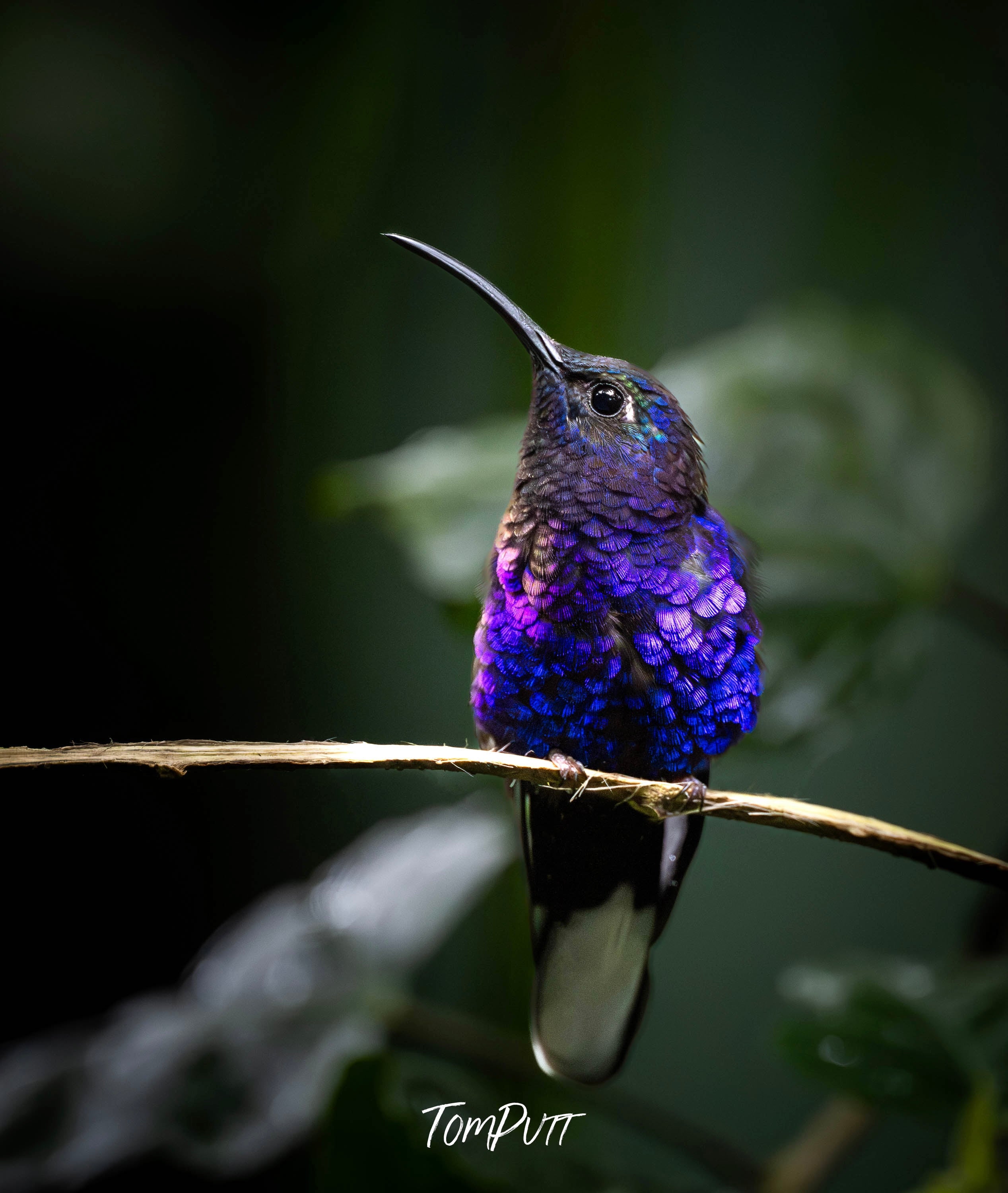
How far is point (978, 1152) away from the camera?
99 cm

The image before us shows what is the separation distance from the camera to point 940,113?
192cm

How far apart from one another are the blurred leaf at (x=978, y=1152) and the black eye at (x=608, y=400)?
0.93 m

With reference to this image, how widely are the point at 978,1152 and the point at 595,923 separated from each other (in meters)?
0.56

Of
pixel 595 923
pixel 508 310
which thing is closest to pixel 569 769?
pixel 595 923

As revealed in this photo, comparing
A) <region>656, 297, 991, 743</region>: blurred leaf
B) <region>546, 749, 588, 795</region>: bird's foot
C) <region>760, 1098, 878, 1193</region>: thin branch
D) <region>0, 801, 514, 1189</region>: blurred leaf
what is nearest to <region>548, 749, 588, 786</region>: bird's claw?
<region>546, 749, 588, 795</region>: bird's foot

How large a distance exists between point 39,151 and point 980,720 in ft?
7.39

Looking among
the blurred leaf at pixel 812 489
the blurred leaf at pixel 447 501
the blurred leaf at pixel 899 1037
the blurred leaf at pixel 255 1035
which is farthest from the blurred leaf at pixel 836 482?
the blurred leaf at pixel 255 1035

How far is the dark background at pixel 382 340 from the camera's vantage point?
153 cm

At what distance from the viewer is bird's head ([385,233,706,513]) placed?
764 mm

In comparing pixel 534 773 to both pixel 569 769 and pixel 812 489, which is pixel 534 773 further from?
pixel 812 489

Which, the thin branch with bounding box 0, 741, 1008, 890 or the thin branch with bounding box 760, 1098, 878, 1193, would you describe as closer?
the thin branch with bounding box 0, 741, 1008, 890

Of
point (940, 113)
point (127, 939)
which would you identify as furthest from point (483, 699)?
point (940, 113)

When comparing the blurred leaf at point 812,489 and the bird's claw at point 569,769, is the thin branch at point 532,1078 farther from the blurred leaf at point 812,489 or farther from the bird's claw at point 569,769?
the bird's claw at point 569,769

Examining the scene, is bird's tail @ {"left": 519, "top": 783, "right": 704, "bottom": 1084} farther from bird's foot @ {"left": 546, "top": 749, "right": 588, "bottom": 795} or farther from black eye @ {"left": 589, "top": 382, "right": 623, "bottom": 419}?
black eye @ {"left": 589, "top": 382, "right": 623, "bottom": 419}
